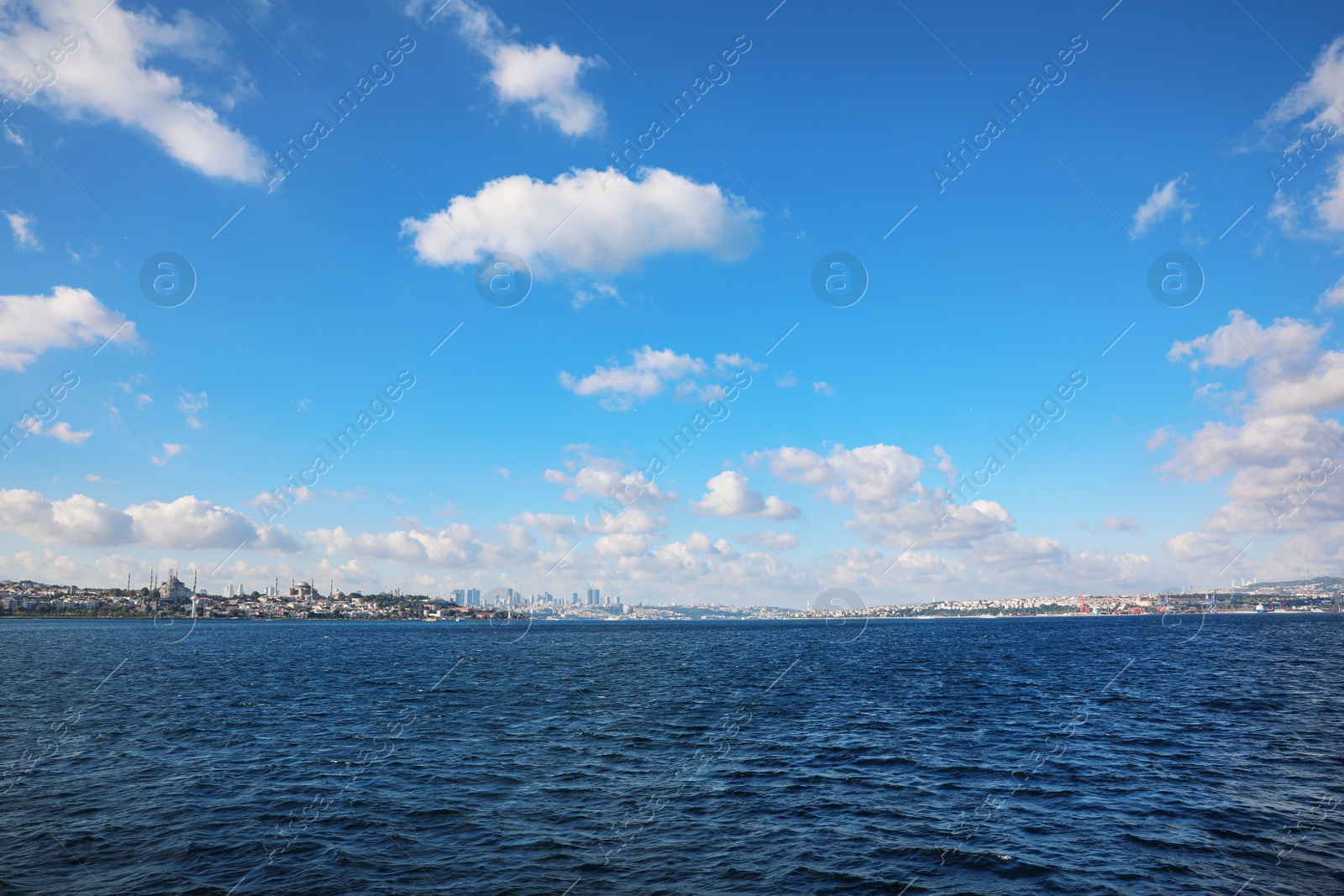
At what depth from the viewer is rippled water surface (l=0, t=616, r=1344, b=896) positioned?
22.6 m

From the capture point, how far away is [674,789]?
31.8m

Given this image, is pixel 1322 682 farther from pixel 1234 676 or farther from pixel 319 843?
pixel 319 843

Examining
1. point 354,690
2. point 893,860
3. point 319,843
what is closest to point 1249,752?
point 893,860

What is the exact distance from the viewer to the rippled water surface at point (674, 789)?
74.2ft

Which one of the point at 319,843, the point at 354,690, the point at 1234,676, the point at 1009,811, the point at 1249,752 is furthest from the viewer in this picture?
the point at 1234,676

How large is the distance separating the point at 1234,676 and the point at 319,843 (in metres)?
93.0

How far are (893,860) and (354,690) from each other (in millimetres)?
59905

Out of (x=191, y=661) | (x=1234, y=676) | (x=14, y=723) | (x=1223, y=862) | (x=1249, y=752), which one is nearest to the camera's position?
(x=1223, y=862)

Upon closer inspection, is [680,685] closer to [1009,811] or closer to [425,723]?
[425,723]

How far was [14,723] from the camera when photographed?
4700 cm

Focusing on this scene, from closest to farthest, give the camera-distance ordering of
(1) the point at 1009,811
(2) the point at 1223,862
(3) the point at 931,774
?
1. (2) the point at 1223,862
2. (1) the point at 1009,811
3. (3) the point at 931,774

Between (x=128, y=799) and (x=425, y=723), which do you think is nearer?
(x=128, y=799)

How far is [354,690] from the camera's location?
66.4 m

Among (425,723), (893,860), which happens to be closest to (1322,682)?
(893,860)
